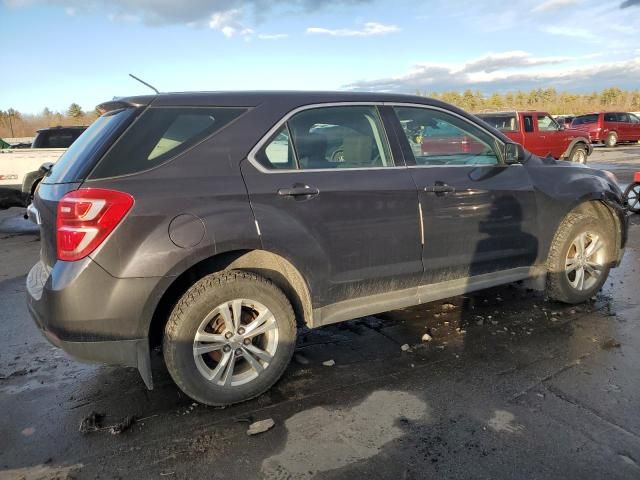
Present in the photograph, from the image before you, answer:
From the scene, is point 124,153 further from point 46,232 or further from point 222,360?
point 222,360

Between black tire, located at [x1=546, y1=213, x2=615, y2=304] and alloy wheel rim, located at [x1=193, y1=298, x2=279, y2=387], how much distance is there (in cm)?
275

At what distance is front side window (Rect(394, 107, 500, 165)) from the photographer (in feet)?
12.7

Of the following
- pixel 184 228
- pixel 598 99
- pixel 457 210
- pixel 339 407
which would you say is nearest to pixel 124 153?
pixel 184 228

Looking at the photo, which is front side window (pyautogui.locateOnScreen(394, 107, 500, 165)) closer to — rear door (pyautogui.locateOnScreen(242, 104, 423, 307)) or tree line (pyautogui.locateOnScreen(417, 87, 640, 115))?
rear door (pyautogui.locateOnScreen(242, 104, 423, 307))

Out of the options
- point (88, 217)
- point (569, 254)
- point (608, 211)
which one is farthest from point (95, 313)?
point (608, 211)

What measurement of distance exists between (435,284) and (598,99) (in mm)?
73076

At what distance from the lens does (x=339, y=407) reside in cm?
317

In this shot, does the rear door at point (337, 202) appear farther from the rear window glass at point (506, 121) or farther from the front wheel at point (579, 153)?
the front wheel at point (579, 153)

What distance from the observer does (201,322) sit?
301 centimetres

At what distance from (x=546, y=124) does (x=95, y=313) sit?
1814 centimetres

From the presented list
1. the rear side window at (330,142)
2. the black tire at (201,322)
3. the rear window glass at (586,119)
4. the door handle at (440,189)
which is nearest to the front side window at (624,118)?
the rear window glass at (586,119)

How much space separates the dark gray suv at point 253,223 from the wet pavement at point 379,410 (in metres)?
0.36

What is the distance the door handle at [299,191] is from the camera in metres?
3.16

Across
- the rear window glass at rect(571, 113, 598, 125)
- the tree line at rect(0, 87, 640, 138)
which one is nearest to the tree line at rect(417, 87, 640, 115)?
the tree line at rect(0, 87, 640, 138)
